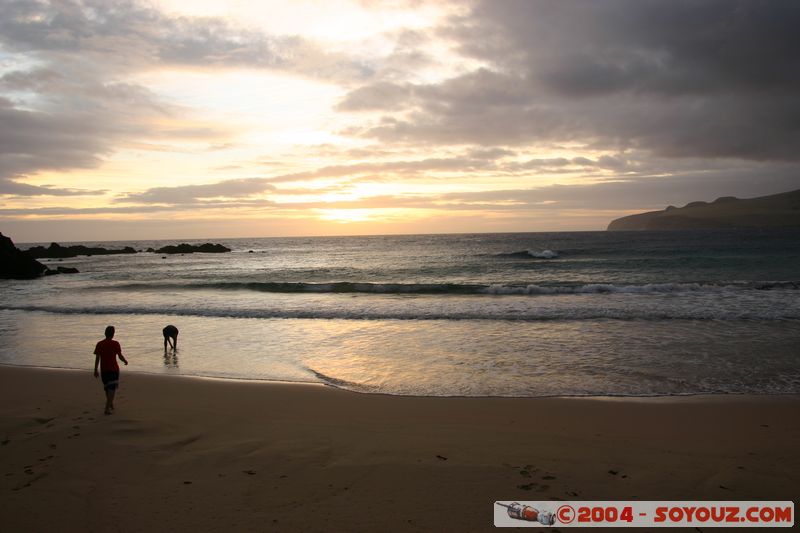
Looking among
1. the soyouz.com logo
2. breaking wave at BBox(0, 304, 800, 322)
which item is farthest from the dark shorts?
breaking wave at BBox(0, 304, 800, 322)

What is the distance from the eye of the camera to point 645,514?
441 cm

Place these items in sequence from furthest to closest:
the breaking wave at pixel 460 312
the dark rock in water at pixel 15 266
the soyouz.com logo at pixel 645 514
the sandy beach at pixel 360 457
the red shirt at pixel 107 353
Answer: the dark rock in water at pixel 15 266 < the breaking wave at pixel 460 312 < the red shirt at pixel 107 353 < the sandy beach at pixel 360 457 < the soyouz.com logo at pixel 645 514

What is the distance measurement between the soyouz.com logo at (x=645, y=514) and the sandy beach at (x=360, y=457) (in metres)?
0.15

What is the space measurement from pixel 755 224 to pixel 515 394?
686 ft

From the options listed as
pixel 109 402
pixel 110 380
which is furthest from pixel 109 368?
pixel 109 402

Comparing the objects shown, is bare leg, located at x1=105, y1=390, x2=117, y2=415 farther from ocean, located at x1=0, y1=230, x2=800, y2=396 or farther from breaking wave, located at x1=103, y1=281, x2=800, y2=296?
breaking wave, located at x1=103, y1=281, x2=800, y2=296

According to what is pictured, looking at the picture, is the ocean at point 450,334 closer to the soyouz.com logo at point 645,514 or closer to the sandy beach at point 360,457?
the sandy beach at point 360,457

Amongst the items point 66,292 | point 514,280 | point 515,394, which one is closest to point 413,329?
point 515,394

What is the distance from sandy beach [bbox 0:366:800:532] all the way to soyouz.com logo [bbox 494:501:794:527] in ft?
0.48

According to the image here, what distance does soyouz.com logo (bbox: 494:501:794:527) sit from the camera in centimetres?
426

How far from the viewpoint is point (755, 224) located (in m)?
172

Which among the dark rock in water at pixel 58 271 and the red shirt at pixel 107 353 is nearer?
the red shirt at pixel 107 353

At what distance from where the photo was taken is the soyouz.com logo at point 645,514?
4.26 m

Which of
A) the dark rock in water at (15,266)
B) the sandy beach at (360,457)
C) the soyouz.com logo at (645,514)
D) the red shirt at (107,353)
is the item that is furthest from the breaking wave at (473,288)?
the soyouz.com logo at (645,514)
